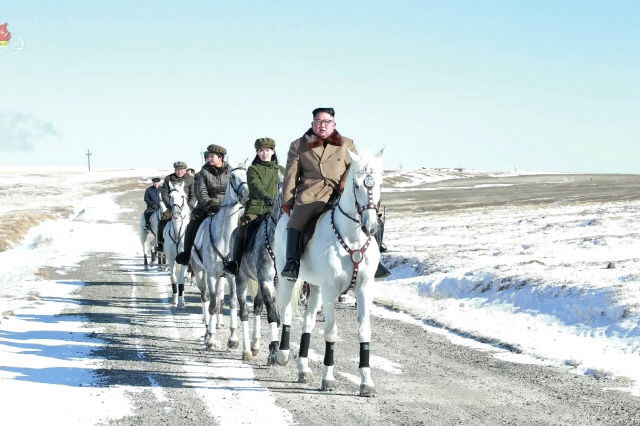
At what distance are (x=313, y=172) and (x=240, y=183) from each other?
2.80m

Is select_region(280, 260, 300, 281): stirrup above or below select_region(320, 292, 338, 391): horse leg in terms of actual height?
above

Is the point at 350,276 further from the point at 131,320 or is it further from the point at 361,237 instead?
the point at 131,320

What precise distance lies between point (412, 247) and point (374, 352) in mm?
14811

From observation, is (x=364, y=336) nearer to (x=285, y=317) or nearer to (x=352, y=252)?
(x=352, y=252)

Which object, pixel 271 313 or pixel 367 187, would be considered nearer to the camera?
pixel 367 187

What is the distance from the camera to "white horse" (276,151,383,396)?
7891mm

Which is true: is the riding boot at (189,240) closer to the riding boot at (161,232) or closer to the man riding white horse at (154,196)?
the riding boot at (161,232)

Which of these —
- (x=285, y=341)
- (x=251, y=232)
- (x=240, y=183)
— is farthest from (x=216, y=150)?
(x=285, y=341)

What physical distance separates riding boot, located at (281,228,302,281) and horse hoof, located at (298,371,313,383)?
1.28 meters

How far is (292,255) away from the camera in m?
8.97

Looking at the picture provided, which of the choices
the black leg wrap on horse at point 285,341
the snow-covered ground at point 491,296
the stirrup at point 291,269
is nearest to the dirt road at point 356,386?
the black leg wrap on horse at point 285,341

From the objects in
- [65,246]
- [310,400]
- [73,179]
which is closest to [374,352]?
[310,400]

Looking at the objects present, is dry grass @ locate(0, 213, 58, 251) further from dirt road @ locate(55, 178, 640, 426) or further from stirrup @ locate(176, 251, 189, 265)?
dirt road @ locate(55, 178, 640, 426)

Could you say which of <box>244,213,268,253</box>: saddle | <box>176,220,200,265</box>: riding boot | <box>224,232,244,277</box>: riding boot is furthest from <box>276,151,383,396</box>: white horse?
<box>176,220,200,265</box>: riding boot
